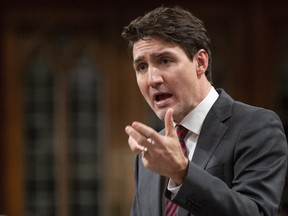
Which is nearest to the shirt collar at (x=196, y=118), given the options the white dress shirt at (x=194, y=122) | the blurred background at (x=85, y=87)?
the white dress shirt at (x=194, y=122)

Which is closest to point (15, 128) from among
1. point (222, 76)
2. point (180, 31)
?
point (222, 76)

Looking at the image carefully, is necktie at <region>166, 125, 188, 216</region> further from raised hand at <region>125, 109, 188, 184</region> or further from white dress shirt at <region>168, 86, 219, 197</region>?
raised hand at <region>125, 109, 188, 184</region>

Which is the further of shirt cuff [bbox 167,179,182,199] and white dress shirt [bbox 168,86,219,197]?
white dress shirt [bbox 168,86,219,197]

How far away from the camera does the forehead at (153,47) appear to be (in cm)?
192

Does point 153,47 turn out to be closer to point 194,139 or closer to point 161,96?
point 161,96

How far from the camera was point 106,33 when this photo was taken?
213 inches

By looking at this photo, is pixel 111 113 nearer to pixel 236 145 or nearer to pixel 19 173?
pixel 19 173

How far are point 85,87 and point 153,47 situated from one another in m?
3.58

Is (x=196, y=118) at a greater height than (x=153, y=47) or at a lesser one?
lesser

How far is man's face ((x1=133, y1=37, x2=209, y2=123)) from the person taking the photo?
193 cm

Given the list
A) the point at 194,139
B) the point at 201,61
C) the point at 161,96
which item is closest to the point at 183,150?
the point at 194,139

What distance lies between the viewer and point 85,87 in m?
5.47

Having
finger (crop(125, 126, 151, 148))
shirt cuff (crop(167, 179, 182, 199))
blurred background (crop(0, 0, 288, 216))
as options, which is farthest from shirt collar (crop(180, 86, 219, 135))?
blurred background (crop(0, 0, 288, 216))

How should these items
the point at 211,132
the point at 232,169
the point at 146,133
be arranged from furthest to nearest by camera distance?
1. the point at 211,132
2. the point at 232,169
3. the point at 146,133
